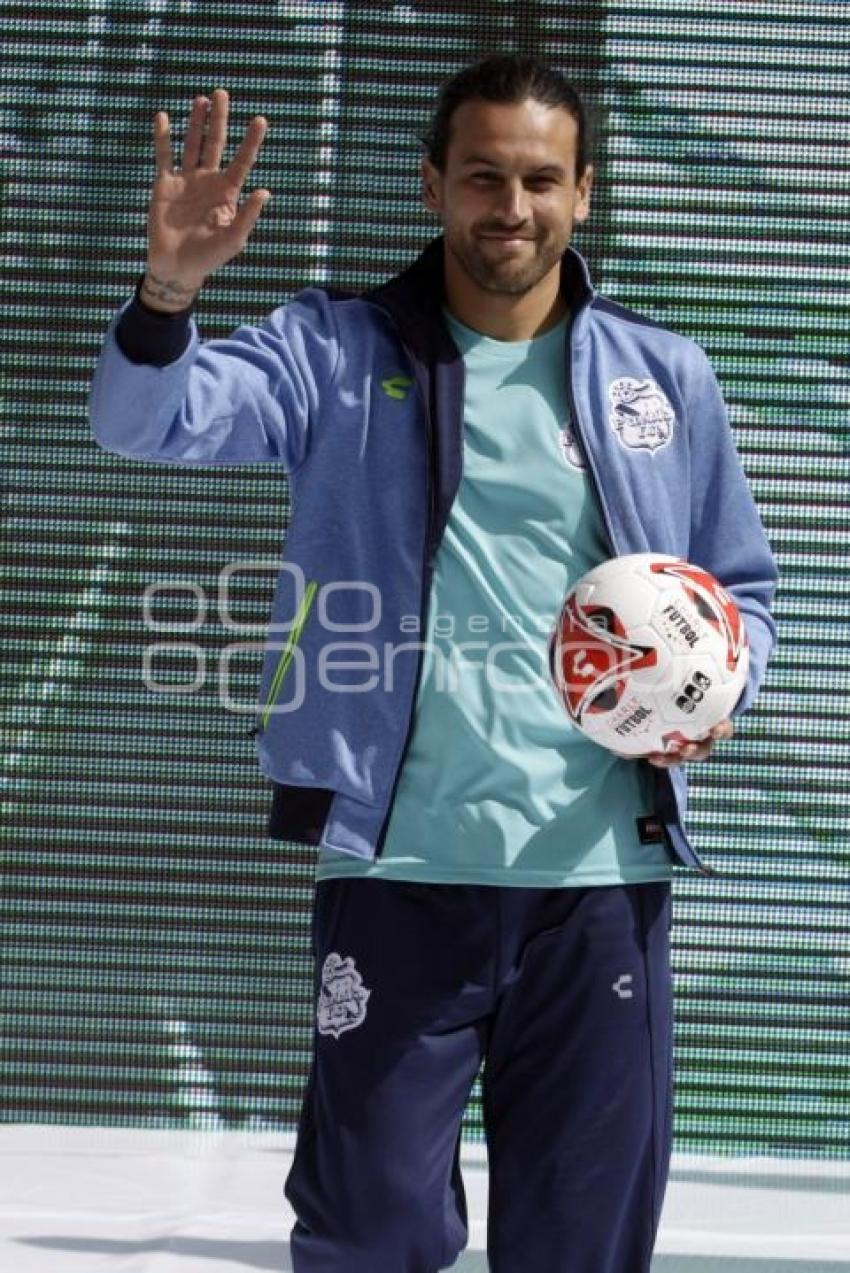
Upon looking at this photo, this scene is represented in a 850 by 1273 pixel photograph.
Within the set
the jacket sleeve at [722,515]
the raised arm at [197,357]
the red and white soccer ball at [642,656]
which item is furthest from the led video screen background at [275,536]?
the red and white soccer ball at [642,656]

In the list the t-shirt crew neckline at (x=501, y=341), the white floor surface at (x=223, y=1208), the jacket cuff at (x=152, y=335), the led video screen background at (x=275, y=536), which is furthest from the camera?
the led video screen background at (x=275, y=536)

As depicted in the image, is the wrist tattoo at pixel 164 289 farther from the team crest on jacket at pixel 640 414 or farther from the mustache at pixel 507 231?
the team crest on jacket at pixel 640 414

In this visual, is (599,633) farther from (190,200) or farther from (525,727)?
(190,200)

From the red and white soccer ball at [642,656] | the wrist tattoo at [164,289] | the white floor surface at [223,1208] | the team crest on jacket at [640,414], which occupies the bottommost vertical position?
the white floor surface at [223,1208]

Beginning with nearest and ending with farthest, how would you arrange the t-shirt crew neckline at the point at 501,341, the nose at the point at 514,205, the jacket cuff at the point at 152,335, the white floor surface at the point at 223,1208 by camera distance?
the jacket cuff at the point at 152,335 < the nose at the point at 514,205 < the t-shirt crew neckline at the point at 501,341 < the white floor surface at the point at 223,1208

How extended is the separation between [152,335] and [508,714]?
2.21 feet

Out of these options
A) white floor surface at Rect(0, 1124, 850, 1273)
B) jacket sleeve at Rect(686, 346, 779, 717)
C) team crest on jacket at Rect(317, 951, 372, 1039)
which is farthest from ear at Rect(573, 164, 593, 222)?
white floor surface at Rect(0, 1124, 850, 1273)

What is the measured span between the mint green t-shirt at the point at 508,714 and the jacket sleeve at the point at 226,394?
23 centimetres

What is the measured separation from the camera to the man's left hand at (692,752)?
2.62 meters

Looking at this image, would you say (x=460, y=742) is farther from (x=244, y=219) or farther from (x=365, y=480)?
(x=244, y=219)

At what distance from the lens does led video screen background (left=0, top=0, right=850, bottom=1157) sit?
477 centimetres

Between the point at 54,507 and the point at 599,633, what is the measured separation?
2525 millimetres

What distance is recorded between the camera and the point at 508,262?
2699 mm

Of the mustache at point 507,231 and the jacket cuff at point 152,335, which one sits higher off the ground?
the mustache at point 507,231
